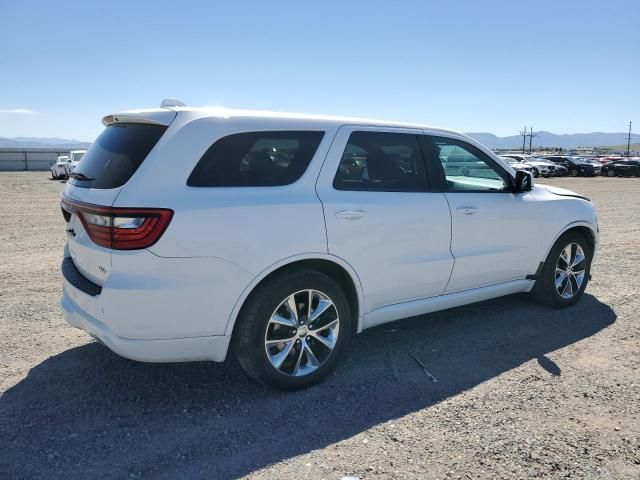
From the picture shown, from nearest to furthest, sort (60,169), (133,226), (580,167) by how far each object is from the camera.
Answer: (133,226)
(60,169)
(580,167)

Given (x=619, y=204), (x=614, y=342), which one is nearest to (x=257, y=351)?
(x=614, y=342)

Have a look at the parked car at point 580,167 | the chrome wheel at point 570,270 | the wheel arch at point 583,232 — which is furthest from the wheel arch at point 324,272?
the parked car at point 580,167

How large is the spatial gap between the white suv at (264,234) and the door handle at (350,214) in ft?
0.03

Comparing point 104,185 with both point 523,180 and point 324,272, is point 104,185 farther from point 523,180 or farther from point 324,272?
point 523,180

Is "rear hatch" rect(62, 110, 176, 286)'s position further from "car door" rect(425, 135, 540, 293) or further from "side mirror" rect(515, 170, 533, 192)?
"side mirror" rect(515, 170, 533, 192)

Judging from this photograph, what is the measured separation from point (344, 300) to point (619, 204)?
16.2 metres

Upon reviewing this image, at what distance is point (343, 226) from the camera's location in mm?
3514

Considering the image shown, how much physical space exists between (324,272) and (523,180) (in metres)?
2.22

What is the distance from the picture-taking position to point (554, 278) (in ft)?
16.9

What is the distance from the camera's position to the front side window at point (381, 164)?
145 inches

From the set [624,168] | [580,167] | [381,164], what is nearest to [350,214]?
[381,164]

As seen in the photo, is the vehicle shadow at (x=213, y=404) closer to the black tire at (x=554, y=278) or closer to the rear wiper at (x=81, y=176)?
the black tire at (x=554, y=278)

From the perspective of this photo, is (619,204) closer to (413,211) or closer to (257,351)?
(413,211)

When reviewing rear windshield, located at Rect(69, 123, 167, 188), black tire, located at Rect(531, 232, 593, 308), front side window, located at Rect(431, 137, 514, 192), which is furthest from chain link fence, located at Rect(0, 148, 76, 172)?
black tire, located at Rect(531, 232, 593, 308)
